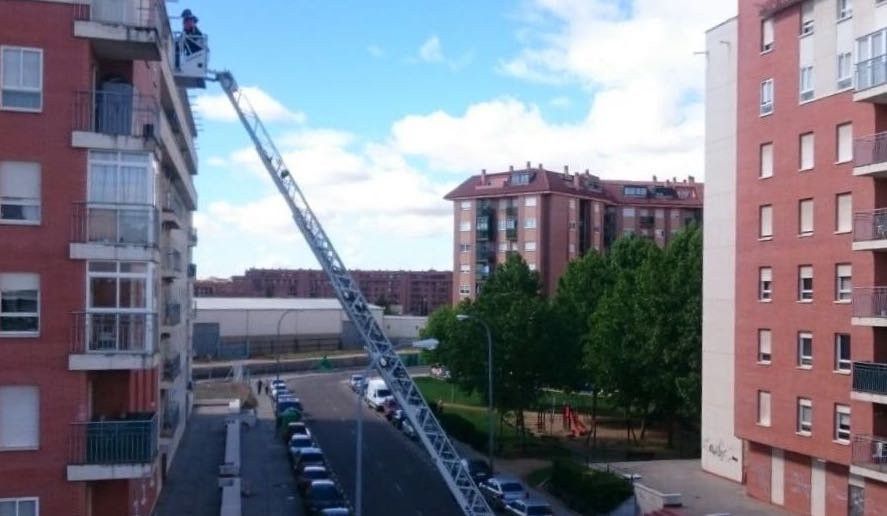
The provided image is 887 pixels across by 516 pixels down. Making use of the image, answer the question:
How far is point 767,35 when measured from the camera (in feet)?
105

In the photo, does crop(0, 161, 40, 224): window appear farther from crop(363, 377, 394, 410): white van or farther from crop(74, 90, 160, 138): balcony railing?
crop(363, 377, 394, 410): white van

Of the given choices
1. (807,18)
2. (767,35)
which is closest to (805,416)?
(807,18)

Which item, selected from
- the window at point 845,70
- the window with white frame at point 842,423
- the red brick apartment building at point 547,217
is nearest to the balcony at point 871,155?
the window at point 845,70

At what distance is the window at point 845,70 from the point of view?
27.7m

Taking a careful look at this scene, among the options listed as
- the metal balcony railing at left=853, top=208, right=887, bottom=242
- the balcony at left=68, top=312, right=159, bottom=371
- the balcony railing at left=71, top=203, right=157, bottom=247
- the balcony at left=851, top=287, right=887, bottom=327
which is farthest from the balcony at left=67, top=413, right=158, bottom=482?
the metal balcony railing at left=853, top=208, right=887, bottom=242

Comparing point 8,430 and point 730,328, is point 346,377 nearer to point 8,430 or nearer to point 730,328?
point 730,328

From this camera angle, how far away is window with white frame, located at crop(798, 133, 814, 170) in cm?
2942

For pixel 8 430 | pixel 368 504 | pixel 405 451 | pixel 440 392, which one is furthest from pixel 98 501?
pixel 440 392

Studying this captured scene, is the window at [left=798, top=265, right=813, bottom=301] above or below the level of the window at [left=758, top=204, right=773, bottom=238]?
below

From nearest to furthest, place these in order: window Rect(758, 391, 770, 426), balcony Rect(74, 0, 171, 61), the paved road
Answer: balcony Rect(74, 0, 171, 61), window Rect(758, 391, 770, 426), the paved road

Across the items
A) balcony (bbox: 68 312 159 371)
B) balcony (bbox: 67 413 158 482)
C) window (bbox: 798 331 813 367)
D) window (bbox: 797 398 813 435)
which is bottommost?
window (bbox: 797 398 813 435)

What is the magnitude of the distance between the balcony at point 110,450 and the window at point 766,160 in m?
21.7

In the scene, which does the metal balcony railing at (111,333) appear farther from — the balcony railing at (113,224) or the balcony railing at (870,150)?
the balcony railing at (870,150)

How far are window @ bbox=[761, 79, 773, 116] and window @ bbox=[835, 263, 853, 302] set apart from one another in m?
5.91
